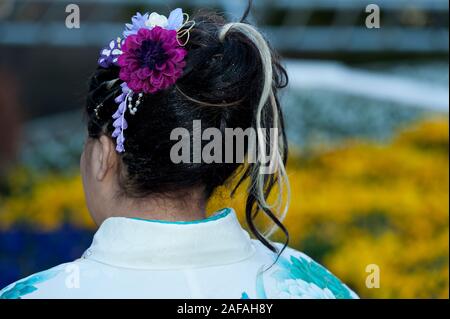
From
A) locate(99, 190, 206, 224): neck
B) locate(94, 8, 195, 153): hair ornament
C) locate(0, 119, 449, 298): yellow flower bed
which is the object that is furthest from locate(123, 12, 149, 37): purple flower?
locate(0, 119, 449, 298): yellow flower bed

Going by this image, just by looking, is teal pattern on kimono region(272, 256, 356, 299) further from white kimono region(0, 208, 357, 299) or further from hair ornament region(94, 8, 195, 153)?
hair ornament region(94, 8, 195, 153)

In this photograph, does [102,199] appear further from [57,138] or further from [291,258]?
[57,138]

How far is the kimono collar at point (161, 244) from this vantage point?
1.77 meters

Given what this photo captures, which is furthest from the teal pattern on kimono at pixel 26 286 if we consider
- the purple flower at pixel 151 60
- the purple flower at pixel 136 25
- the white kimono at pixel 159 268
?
the purple flower at pixel 136 25

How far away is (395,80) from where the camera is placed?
6535 millimetres

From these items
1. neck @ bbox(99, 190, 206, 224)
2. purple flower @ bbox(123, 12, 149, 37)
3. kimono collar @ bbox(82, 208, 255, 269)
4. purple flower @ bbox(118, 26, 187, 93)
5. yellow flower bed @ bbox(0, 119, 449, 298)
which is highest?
purple flower @ bbox(123, 12, 149, 37)

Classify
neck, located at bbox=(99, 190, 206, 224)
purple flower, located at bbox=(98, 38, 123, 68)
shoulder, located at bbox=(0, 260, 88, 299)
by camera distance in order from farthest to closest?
purple flower, located at bbox=(98, 38, 123, 68)
neck, located at bbox=(99, 190, 206, 224)
shoulder, located at bbox=(0, 260, 88, 299)

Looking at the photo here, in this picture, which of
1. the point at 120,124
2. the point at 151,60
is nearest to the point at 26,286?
the point at 120,124

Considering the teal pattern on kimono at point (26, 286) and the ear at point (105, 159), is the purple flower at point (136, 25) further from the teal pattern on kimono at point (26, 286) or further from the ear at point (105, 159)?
the teal pattern on kimono at point (26, 286)

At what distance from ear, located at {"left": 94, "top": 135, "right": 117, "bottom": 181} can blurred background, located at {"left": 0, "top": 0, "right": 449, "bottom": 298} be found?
0.90 feet

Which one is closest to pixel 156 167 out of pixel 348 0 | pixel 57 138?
pixel 57 138

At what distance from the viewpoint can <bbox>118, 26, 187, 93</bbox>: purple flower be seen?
1.83 metres

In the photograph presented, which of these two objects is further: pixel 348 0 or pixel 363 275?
pixel 348 0
